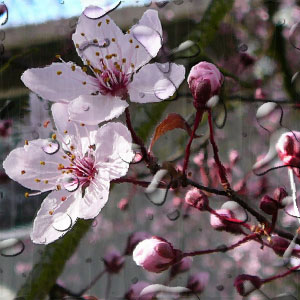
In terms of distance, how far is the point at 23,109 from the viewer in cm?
42

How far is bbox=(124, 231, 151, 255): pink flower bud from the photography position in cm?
38

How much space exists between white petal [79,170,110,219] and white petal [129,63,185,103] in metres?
0.06

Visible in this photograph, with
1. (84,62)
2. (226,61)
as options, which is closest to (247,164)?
(226,61)

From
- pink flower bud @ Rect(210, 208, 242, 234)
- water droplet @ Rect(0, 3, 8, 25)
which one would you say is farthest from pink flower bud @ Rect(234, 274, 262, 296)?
water droplet @ Rect(0, 3, 8, 25)

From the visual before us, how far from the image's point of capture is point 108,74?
29 cm

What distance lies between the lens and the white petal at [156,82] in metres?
0.27

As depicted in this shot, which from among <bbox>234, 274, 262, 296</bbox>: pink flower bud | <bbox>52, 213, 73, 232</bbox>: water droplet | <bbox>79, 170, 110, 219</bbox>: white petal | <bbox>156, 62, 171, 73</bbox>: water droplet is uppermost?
<bbox>156, 62, 171, 73</bbox>: water droplet

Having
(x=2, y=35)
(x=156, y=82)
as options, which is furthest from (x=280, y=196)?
(x=2, y=35)

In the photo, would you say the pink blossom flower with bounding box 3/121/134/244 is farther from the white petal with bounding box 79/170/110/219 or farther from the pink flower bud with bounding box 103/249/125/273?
the pink flower bud with bounding box 103/249/125/273

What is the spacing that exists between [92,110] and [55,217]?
0.07m

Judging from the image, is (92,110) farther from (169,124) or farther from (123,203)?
(123,203)

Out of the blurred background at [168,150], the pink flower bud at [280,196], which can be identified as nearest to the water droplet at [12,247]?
the blurred background at [168,150]

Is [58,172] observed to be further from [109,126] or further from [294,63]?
[294,63]

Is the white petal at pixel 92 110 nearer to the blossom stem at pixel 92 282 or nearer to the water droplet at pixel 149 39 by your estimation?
the water droplet at pixel 149 39
